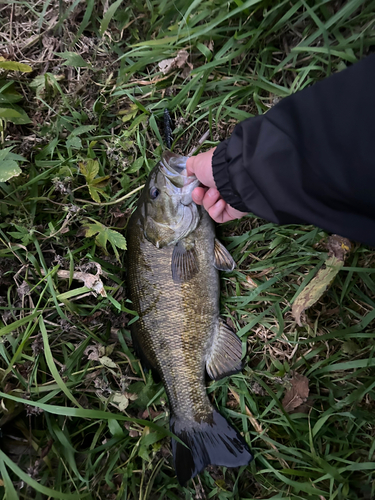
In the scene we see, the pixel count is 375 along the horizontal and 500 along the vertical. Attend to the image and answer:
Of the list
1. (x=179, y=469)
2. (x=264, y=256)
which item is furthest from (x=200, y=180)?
(x=179, y=469)

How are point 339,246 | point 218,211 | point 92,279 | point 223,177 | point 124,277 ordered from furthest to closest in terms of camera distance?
point 124,277 → point 92,279 → point 218,211 → point 339,246 → point 223,177

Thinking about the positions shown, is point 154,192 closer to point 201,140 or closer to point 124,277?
point 201,140

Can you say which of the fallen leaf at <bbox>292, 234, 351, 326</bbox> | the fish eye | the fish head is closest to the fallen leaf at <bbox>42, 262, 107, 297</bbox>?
the fish head

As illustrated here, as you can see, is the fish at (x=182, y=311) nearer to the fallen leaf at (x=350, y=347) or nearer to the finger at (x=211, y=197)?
the finger at (x=211, y=197)

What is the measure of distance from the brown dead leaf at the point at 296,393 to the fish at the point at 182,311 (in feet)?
1.21

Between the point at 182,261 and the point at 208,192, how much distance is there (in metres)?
0.53

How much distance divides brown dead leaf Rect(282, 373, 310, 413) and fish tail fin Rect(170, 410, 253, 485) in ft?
1.38

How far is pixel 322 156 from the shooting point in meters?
1.40

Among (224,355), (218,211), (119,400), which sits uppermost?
(218,211)

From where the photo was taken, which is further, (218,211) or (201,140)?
(201,140)

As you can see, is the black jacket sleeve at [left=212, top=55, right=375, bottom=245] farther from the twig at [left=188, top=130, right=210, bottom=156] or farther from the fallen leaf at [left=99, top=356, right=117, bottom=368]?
the fallen leaf at [left=99, top=356, right=117, bottom=368]

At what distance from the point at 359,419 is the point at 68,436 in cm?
200

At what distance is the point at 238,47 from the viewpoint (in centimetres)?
224

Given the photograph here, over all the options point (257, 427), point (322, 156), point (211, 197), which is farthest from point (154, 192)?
point (257, 427)
